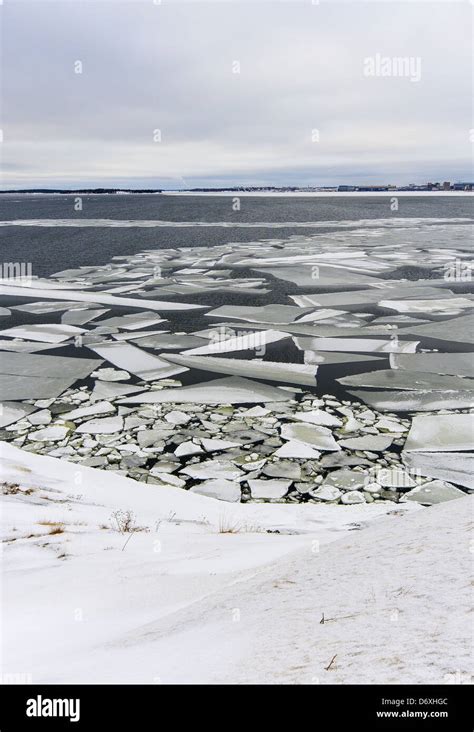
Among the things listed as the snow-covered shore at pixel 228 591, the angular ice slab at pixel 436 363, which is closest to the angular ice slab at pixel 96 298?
the angular ice slab at pixel 436 363

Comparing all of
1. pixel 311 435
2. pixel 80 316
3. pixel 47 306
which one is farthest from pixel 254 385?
pixel 47 306

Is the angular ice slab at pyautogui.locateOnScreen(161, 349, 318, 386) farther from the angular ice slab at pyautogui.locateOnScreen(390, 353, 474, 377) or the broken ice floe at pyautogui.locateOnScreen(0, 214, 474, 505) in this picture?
the angular ice slab at pyautogui.locateOnScreen(390, 353, 474, 377)

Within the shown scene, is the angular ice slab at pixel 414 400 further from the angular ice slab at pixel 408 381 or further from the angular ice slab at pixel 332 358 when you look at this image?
the angular ice slab at pixel 332 358

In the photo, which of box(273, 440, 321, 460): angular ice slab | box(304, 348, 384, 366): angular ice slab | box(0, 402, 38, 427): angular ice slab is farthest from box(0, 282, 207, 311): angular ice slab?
box(273, 440, 321, 460): angular ice slab

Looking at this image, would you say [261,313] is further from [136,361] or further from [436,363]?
[436,363]

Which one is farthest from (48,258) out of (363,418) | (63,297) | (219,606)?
(219,606)

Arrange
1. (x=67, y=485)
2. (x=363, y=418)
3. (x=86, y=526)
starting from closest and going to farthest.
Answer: (x=86, y=526)
(x=67, y=485)
(x=363, y=418)
